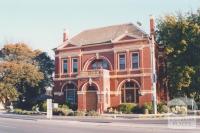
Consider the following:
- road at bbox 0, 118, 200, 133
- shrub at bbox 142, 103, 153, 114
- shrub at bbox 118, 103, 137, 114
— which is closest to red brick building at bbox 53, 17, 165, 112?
shrub at bbox 118, 103, 137, 114

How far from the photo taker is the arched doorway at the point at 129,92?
4816 centimetres

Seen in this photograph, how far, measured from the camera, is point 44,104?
163 ft

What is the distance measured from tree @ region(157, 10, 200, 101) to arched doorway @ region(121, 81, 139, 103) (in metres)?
4.61

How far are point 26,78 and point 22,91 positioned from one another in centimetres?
322

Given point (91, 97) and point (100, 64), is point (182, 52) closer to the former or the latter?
point (100, 64)

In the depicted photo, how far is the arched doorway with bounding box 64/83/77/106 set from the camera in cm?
5253

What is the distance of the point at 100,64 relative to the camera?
52.1 meters

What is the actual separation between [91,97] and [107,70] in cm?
437

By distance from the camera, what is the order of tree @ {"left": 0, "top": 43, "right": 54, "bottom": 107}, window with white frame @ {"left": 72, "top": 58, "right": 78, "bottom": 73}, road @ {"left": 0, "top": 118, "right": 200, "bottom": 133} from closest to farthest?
road @ {"left": 0, "top": 118, "right": 200, "bottom": 133}
window with white frame @ {"left": 72, "top": 58, "right": 78, "bottom": 73}
tree @ {"left": 0, "top": 43, "right": 54, "bottom": 107}

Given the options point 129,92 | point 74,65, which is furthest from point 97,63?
point 129,92

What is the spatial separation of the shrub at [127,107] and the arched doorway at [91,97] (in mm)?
4363

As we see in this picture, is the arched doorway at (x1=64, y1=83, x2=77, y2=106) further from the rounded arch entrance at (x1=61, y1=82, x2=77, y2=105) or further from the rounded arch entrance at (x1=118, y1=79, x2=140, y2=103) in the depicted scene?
the rounded arch entrance at (x1=118, y1=79, x2=140, y2=103)

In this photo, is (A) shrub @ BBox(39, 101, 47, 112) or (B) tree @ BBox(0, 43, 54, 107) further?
(B) tree @ BBox(0, 43, 54, 107)

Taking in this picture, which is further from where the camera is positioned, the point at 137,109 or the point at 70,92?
the point at 70,92
